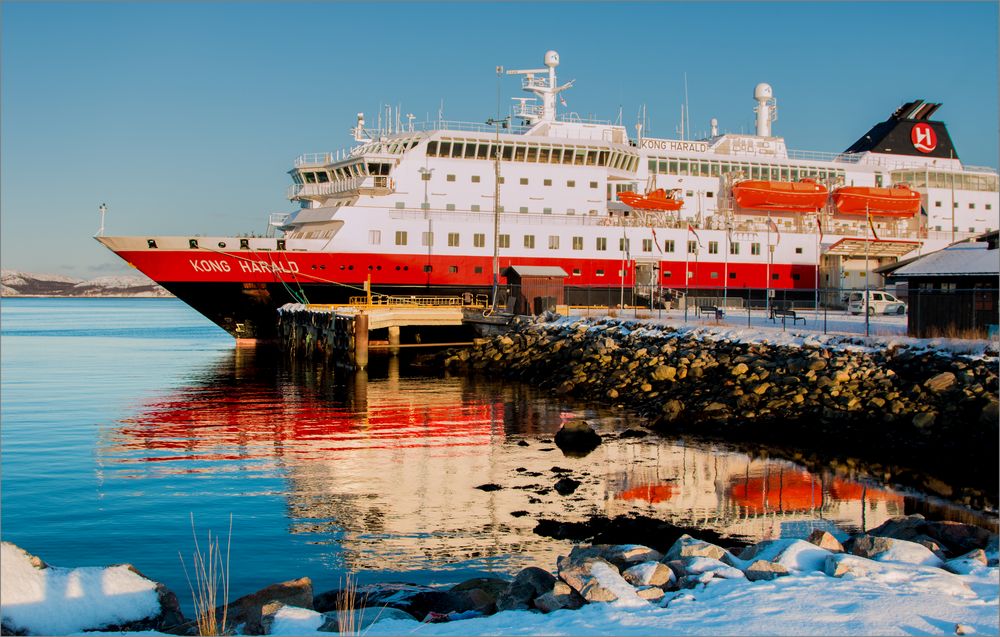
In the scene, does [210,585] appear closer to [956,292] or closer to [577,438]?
[577,438]

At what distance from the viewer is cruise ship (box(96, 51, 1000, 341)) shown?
3988 centimetres

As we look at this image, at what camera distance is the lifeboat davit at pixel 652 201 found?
4516cm

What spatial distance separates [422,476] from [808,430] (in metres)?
8.04

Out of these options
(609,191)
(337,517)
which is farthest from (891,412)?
(609,191)

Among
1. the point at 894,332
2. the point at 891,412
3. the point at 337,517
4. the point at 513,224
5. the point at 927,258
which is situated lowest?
the point at 337,517

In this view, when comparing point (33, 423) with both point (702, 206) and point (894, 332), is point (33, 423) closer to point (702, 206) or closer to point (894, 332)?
point (894, 332)

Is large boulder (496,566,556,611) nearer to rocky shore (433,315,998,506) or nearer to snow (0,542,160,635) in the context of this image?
snow (0,542,160,635)

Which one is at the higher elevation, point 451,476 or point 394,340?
point 394,340

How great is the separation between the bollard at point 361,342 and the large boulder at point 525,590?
81.8 feet

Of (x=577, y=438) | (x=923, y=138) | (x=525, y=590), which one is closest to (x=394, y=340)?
(x=577, y=438)

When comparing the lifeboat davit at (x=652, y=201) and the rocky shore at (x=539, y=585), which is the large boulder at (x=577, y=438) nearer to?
the rocky shore at (x=539, y=585)

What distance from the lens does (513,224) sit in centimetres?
4334

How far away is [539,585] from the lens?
8.30m

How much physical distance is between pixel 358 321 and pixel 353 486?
1950 cm
